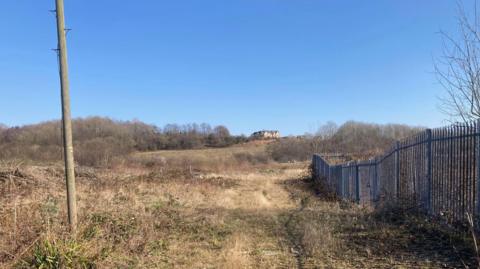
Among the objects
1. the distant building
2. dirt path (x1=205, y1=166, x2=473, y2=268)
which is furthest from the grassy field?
the distant building

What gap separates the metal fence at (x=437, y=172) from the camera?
19.8ft

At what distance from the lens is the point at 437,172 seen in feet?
24.0

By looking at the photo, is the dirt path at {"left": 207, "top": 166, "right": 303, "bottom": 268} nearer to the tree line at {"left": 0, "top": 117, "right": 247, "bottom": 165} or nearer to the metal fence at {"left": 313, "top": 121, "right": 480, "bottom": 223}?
the metal fence at {"left": 313, "top": 121, "right": 480, "bottom": 223}

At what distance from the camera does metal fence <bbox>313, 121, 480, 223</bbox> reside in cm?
605

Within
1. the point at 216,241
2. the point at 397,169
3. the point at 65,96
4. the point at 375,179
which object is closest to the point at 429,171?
the point at 397,169

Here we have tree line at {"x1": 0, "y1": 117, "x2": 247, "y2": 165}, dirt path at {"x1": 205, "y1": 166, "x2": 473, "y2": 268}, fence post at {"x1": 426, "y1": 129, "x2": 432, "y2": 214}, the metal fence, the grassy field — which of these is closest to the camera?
the grassy field

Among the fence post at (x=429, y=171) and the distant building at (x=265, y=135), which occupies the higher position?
the fence post at (x=429, y=171)

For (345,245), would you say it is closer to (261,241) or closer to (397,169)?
(261,241)

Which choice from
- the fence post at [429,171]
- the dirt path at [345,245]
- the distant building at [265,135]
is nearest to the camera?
the dirt path at [345,245]

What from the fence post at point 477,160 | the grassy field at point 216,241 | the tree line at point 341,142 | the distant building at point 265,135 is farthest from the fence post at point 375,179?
the distant building at point 265,135

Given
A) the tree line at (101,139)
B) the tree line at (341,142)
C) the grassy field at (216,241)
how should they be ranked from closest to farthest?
the grassy field at (216,241) → the tree line at (101,139) → the tree line at (341,142)

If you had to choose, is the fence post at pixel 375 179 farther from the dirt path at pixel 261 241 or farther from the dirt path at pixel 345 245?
the dirt path at pixel 345 245

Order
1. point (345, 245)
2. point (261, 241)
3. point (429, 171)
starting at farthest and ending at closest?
point (429, 171) < point (261, 241) < point (345, 245)

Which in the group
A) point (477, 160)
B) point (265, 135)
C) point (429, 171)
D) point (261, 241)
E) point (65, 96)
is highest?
point (65, 96)
